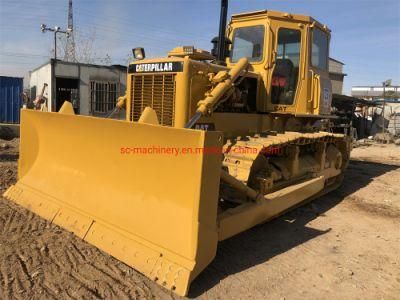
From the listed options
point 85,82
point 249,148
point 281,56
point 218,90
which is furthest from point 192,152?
point 85,82

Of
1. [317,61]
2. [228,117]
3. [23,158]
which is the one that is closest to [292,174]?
[228,117]

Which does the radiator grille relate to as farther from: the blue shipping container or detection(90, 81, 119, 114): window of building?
the blue shipping container

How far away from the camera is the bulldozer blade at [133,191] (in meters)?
3.42

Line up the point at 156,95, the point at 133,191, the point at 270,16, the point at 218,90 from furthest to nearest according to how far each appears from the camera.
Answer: the point at 270,16
the point at 156,95
the point at 218,90
the point at 133,191

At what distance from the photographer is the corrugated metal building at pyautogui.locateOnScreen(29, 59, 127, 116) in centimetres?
1855

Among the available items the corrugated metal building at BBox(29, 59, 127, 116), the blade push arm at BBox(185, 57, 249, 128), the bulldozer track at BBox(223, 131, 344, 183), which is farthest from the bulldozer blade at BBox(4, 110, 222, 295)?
the corrugated metal building at BBox(29, 59, 127, 116)

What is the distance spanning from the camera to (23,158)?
18.0 ft

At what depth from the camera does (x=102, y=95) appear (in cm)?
1964

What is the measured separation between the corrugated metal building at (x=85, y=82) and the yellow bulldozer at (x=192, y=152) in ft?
44.8

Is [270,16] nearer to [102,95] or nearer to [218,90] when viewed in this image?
[218,90]

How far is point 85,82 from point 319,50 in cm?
1445

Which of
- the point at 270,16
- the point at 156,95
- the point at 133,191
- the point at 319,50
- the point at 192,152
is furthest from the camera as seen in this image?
the point at 319,50

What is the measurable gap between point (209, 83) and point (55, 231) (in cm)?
254

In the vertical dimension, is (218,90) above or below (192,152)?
above
